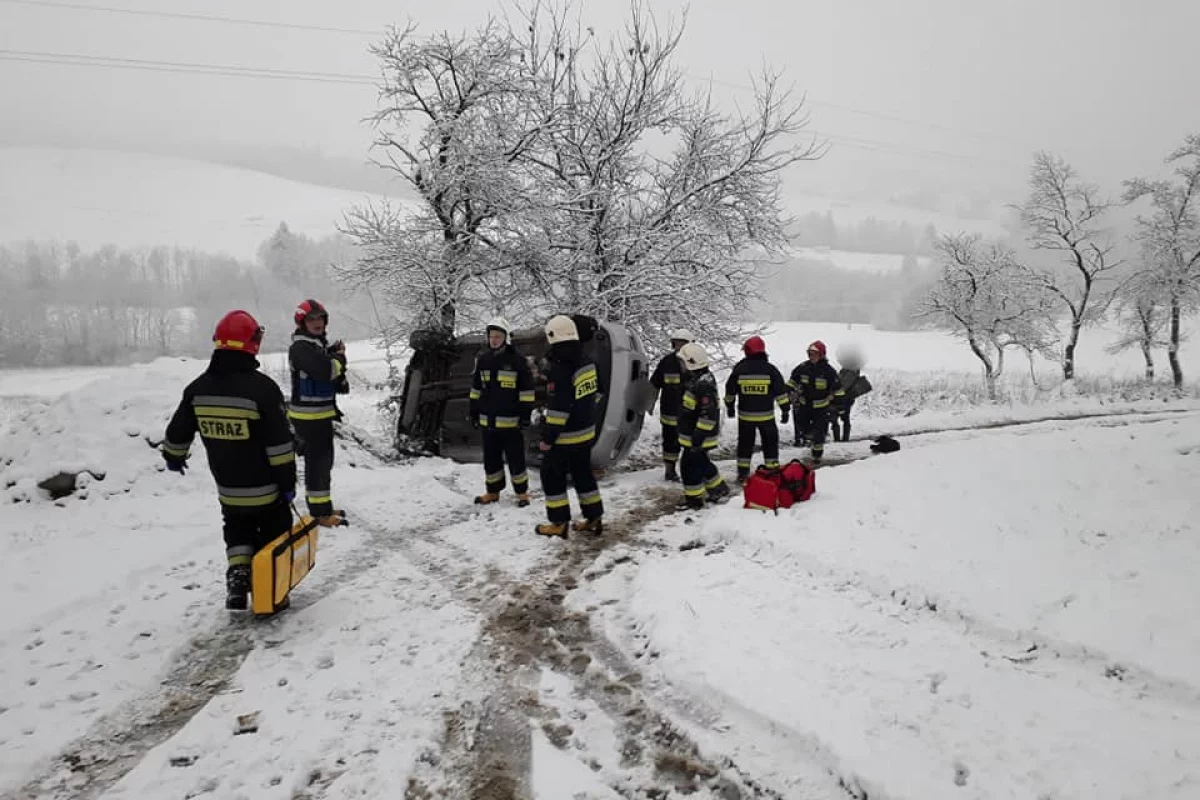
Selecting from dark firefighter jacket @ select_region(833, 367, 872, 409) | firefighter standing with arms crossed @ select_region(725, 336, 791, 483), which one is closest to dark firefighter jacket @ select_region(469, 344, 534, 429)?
firefighter standing with arms crossed @ select_region(725, 336, 791, 483)

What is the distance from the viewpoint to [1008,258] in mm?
29203

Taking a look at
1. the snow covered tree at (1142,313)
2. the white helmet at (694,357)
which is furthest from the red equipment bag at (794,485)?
the snow covered tree at (1142,313)

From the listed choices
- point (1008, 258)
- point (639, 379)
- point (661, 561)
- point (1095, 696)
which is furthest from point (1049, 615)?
point (1008, 258)

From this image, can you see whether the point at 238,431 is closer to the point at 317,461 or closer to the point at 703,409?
the point at 317,461

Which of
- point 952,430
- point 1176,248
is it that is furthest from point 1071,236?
point 952,430

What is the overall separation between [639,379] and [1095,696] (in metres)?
5.98

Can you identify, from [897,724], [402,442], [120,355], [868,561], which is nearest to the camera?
[897,724]

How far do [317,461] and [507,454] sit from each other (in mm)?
1978

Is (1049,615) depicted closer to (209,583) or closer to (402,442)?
Result: (209,583)

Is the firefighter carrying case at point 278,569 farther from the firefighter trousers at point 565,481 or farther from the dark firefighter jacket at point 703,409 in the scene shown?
the dark firefighter jacket at point 703,409

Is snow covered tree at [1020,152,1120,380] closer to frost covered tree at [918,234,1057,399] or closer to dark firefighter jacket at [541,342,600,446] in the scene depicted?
frost covered tree at [918,234,1057,399]

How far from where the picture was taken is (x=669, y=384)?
8297 mm

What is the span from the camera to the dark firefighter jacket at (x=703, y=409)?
6656 mm

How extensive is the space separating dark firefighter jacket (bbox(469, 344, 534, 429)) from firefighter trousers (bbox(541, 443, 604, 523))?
87 cm
